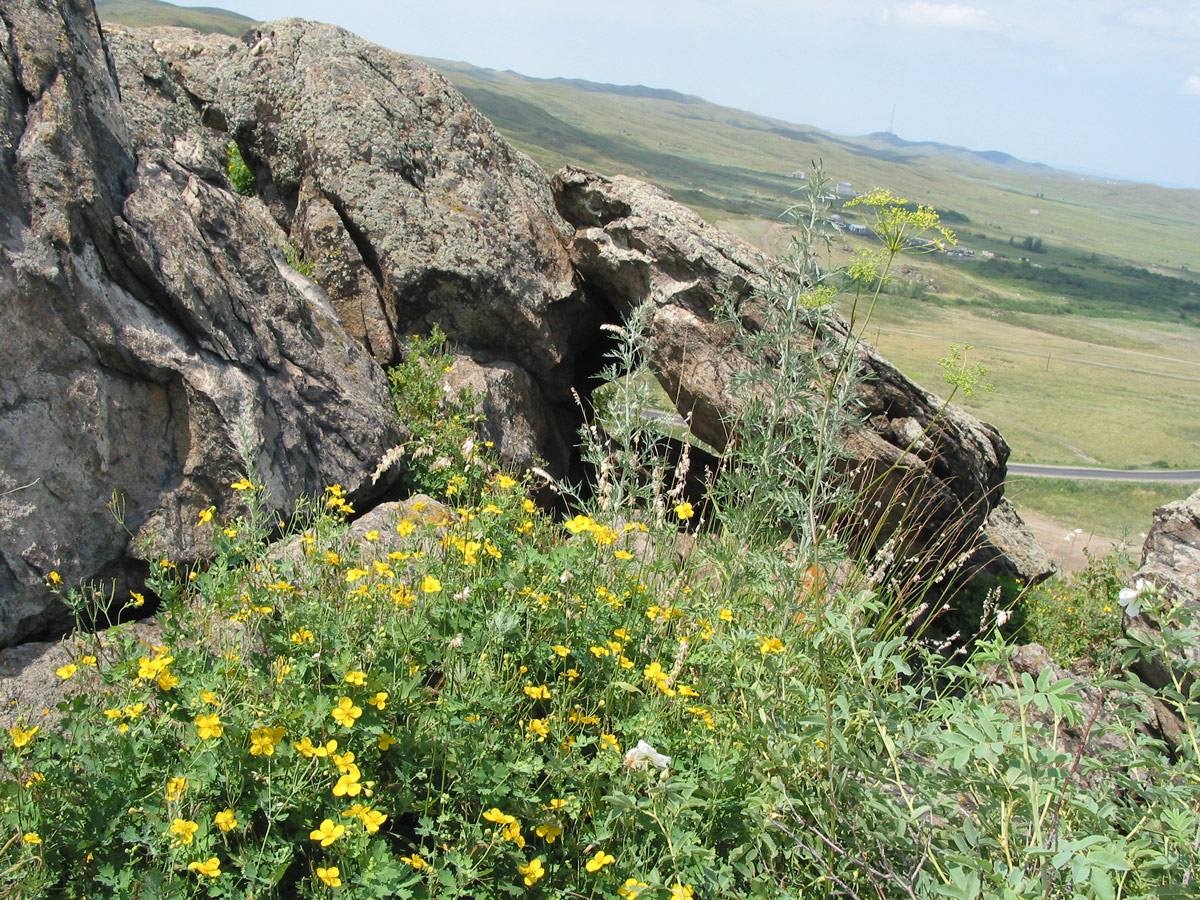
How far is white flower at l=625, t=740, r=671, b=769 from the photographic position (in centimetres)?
272

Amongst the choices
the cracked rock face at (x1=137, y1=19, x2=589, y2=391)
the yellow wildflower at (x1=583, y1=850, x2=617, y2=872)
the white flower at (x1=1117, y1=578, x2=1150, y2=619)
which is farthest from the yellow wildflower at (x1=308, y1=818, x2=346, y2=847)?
the cracked rock face at (x1=137, y1=19, x2=589, y2=391)

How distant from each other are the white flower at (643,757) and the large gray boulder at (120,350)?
2635mm

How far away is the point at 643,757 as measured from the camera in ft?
9.41

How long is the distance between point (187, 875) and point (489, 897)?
1044mm

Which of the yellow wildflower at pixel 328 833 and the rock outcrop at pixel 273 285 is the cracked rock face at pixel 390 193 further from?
the yellow wildflower at pixel 328 833

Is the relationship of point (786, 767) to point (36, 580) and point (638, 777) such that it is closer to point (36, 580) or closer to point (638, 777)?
point (638, 777)

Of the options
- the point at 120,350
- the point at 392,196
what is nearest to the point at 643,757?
the point at 120,350

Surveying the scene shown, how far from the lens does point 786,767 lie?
3.16 m

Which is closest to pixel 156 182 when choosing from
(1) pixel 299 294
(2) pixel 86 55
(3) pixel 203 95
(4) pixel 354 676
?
(2) pixel 86 55

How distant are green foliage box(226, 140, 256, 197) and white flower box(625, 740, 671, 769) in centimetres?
887

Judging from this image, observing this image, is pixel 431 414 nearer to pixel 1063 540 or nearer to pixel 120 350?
pixel 120 350

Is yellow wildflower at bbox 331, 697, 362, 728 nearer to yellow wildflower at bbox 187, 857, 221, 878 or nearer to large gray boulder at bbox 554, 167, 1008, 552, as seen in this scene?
yellow wildflower at bbox 187, 857, 221, 878

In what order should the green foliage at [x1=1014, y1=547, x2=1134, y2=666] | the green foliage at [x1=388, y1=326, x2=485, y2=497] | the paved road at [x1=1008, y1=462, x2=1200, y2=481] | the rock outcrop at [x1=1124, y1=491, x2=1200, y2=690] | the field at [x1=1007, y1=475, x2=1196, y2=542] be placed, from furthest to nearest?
1. the paved road at [x1=1008, y1=462, x2=1200, y2=481]
2. the field at [x1=1007, y1=475, x2=1196, y2=542]
3. the green foliage at [x1=1014, y1=547, x2=1134, y2=666]
4. the green foliage at [x1=388, y1=326, x2=485, y2=497]
5. the rock outcrop at [x1=1124, y1=491, x2=1200, y2=690]

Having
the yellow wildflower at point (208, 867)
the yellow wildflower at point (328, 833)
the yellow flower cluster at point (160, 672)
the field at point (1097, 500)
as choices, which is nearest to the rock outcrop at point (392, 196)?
the yellow flower cluster at point (160, 672)
